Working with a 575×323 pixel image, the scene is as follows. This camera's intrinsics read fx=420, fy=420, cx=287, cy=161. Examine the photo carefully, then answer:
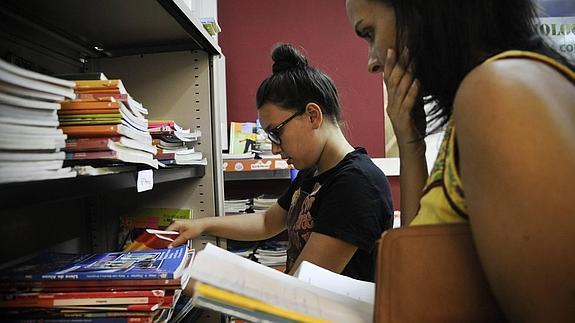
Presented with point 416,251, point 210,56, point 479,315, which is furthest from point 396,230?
point 210,56

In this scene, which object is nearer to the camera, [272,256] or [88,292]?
[88,292]

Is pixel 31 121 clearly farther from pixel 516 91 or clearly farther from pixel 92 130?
pixel 516 91

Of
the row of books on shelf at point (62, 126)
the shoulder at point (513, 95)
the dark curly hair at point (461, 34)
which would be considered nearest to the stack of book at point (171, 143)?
the row of books on shelf at point (62, 126)

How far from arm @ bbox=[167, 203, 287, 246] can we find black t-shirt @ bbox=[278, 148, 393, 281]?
0.25 m

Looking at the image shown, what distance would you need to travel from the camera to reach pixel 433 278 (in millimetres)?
529

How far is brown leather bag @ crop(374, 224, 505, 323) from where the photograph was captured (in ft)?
1.71

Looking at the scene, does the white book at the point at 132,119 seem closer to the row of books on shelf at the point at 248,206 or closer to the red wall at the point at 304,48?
the row of books on shelf at the point at 248,206

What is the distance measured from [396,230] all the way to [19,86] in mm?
558

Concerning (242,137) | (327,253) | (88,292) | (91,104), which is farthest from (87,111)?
(242,137)

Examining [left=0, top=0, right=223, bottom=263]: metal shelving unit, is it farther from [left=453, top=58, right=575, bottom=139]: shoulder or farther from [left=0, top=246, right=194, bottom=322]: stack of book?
[left=453, top=58, right=575, bottom=139]: shoulder

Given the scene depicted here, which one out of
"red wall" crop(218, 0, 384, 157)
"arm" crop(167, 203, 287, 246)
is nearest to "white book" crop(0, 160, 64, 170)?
"arm" crop(167, 203, 287, 246)

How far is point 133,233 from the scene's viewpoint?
1.42 meters

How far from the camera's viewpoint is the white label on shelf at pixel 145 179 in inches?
33.8

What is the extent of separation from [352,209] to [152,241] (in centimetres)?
60
